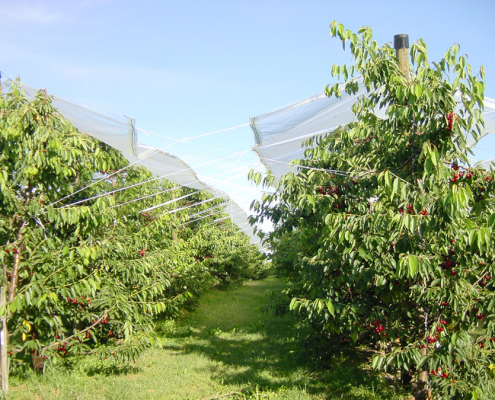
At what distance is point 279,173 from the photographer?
6.79 metres

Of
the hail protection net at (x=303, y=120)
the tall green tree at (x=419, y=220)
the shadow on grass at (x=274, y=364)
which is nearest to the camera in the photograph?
the tall green tree at (x=419, y=220)

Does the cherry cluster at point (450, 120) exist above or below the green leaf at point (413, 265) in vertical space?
above

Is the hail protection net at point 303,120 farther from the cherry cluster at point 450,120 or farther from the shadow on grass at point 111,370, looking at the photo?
the shadow on grass at point 111,370

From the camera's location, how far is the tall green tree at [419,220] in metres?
3.04

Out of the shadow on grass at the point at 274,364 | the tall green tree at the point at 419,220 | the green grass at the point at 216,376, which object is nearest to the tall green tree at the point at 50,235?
the green grass at the point at 216,376

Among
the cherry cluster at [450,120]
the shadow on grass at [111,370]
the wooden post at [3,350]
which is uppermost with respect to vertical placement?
the cherry cluster at [450,120]

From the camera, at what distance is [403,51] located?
11.6 feet

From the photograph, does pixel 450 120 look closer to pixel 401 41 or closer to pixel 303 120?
pixel 401 41

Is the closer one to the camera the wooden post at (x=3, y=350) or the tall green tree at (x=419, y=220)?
the tall green tree at (x=419, y=220)

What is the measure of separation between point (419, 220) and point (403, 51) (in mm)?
1373

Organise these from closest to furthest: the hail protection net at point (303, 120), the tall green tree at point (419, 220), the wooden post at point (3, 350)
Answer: the tall green tree at point (419, 220), the wooden post at point (3, 350), the hail protection net at point (303, 120)

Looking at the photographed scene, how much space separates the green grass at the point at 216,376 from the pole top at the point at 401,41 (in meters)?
3.91

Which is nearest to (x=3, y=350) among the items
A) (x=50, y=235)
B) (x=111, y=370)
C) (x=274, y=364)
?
(x=50, y=235)

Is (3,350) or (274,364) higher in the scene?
(3,350)
